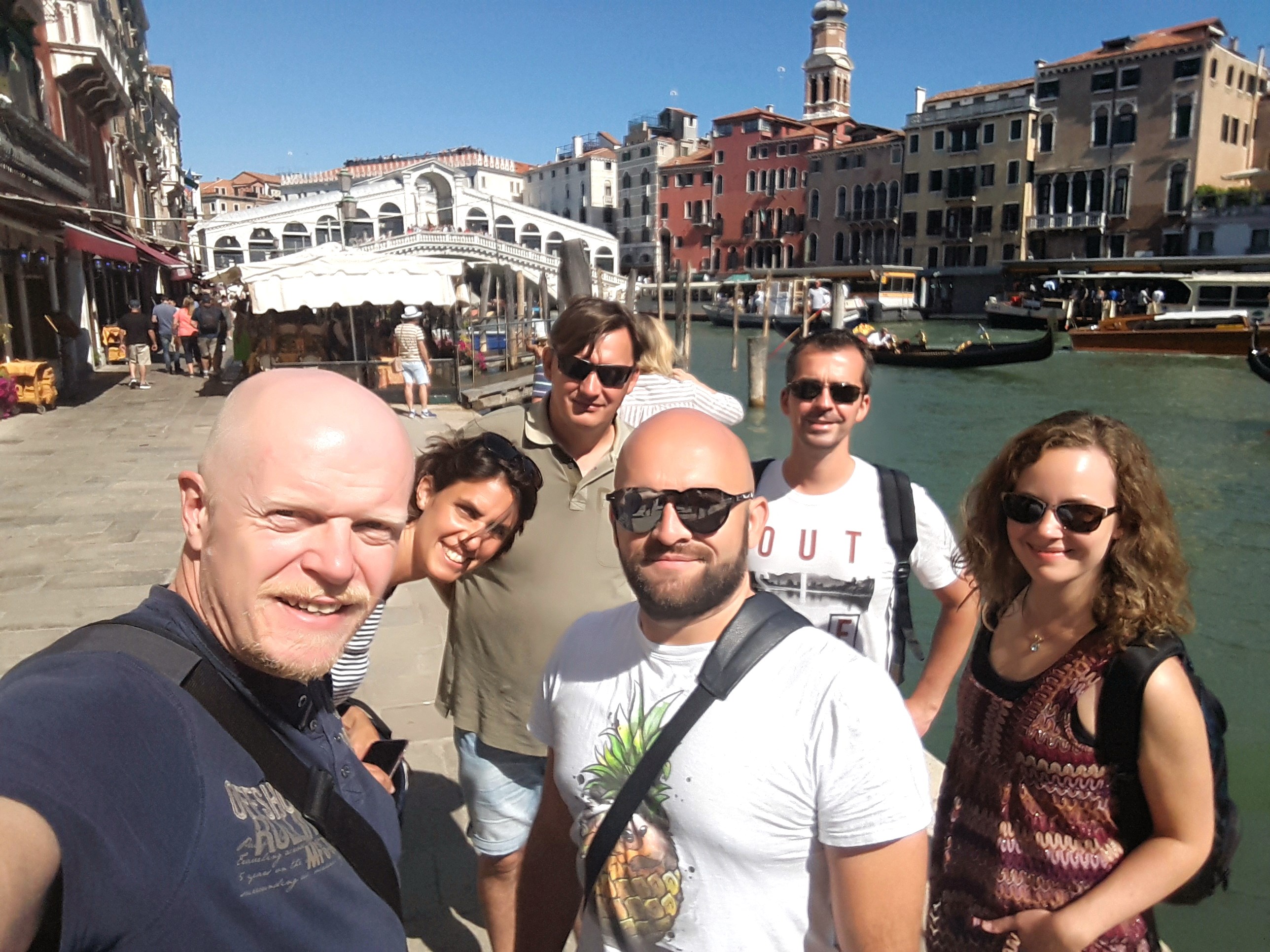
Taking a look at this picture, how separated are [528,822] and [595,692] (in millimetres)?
841

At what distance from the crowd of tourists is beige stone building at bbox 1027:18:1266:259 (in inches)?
1712

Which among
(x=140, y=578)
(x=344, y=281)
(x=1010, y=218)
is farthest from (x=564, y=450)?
(x=1010, y=218)

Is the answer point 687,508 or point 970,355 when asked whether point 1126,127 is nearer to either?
point 970,355

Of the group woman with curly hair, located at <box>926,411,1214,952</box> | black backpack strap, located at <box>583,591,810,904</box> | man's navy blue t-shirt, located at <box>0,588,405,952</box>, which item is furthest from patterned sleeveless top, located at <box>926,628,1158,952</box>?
man's navy blue t-shirt, located at <box>0,588,405,952</box>

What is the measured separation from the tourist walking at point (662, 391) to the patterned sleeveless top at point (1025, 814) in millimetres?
1539

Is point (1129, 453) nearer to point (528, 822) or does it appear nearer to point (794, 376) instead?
point (794, 376)

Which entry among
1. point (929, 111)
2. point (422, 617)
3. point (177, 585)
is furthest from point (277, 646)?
point (929, 111)

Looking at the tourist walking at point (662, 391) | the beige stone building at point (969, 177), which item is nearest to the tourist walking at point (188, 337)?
the tourist walking at point (662, 391)

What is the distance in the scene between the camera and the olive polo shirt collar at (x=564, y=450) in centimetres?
190

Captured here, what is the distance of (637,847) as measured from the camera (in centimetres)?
119

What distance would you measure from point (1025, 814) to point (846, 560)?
0.71m

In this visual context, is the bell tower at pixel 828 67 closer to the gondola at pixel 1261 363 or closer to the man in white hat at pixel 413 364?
the gondola at pixel 1261 363

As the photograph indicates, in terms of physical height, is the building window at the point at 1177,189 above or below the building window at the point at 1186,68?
→ below

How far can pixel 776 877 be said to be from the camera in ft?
3.69
